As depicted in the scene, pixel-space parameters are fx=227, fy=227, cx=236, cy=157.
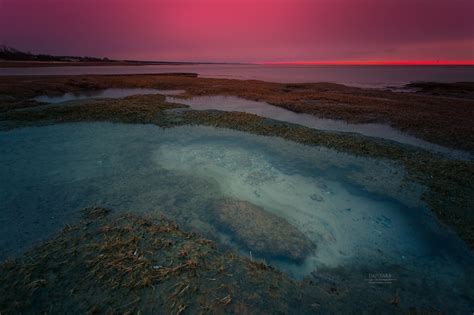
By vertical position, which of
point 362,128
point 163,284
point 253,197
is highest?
point 362,128

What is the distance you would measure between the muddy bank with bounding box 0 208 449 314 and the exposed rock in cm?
96

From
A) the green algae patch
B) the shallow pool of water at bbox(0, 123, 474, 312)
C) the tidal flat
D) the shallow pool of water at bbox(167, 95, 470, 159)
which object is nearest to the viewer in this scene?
the green algae patch

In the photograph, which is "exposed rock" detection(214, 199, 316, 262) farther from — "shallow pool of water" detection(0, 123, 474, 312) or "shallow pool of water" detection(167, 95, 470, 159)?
"shallow pool of water" detection(167, 95, 470, 159)

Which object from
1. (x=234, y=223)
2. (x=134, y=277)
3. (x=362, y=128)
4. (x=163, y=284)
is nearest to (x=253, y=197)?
(x=234, y=223)

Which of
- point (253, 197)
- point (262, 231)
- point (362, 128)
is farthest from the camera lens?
point (362, 128)

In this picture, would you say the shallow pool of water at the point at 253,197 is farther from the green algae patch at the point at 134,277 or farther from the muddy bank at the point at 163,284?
the green algae patch at the point at 134,277

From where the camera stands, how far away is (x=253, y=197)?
1007 centimetres

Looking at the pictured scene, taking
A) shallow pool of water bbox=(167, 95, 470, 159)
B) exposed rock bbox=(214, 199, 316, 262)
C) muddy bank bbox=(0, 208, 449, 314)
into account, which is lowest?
exposed rock bbox=(214, 199, 316, 262)

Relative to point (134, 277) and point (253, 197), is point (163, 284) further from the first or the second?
point (253, 197)

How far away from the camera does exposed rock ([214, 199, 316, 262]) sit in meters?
7.18

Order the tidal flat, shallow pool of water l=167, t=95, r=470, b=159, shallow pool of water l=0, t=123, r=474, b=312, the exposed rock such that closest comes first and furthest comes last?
the tidal flat
shallow pool of water l=0, t=123, r=474, b=312
the exposed rock
shallow pool of water l=167, t=95, r=470, b=159

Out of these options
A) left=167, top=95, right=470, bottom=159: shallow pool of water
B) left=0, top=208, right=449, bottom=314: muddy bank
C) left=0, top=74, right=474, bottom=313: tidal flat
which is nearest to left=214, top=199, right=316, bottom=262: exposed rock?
left=0, top=74, right=474, bottom=313: tidal flat

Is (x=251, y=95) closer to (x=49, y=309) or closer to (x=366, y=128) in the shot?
(x=366, y=128)

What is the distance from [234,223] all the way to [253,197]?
80.8 inches
